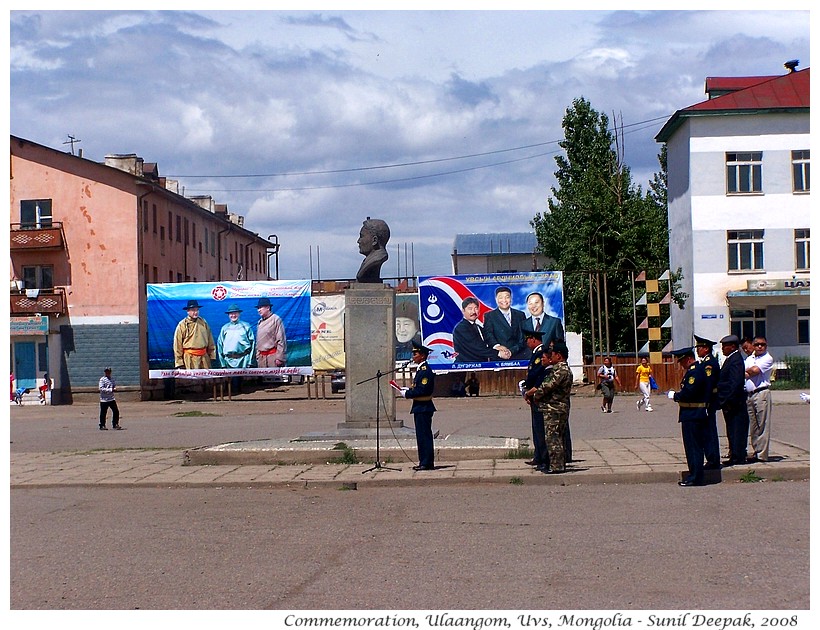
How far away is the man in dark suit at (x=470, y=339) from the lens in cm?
3825

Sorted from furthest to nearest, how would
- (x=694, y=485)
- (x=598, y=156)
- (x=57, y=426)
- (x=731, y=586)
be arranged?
(x=598, y=156) → (x=57, y=426) → (x=694, y=485) → (x=731, y=586)

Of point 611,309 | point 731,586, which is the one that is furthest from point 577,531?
point 611,309

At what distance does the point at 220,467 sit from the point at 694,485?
281 inches

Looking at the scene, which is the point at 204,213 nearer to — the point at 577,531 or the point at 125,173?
the point at 125,173

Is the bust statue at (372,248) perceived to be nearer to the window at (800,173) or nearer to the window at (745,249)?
the window at (745,249)

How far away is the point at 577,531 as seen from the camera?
9695 mm

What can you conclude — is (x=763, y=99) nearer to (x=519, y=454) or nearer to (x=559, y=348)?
(x=519, y=454)

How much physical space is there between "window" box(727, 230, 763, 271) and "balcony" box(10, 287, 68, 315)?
2828 centimetres

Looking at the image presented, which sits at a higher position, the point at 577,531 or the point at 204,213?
the point at 204,213

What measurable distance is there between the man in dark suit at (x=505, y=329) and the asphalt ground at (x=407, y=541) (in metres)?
21.1

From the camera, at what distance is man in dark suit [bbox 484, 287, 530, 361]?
125 feet

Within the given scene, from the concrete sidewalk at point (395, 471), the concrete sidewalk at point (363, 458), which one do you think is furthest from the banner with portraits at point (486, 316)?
the concrete sidewalk at point (395, 471)

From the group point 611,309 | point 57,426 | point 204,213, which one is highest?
point 204,213

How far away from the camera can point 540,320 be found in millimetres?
38344
